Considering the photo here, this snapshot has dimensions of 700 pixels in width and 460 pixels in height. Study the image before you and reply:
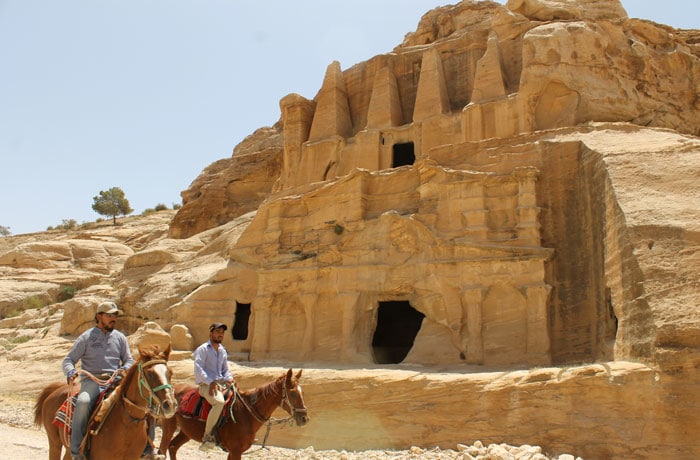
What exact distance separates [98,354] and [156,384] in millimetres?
1455

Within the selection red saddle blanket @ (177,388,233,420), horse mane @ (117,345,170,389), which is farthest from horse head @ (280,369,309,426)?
horse mane @ (117,345,170,389)

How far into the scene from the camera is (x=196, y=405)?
9.09 metres

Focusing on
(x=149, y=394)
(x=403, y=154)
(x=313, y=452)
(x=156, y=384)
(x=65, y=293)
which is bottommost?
(x=313, y=452)

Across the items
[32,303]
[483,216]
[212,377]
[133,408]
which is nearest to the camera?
[133,408]

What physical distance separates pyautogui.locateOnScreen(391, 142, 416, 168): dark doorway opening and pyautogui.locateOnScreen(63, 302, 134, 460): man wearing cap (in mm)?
18734

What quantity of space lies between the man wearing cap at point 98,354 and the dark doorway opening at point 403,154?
738 inches

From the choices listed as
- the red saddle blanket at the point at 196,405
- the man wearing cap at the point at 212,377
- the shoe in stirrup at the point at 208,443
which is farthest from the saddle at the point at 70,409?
the red saddle blanket at the point at 196,405

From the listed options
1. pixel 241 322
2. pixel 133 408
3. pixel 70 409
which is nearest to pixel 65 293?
pixel 241 322

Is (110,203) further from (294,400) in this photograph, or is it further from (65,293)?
(294,400)

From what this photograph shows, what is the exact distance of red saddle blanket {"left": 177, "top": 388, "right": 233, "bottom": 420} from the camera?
891 cm

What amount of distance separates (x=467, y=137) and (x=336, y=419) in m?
12.6

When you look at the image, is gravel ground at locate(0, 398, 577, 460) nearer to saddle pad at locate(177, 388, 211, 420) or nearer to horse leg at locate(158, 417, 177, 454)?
horse leg at locate(158, 417, 177, 454)

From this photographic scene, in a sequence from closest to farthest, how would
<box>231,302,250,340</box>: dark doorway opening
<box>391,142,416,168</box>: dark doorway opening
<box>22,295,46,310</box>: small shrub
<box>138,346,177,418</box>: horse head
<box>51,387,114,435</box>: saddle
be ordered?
1. <box>138,346,177,418</box>: horse head
2. <box>51,387,114,435</box>: saddle
3. <box>231,302,250,340</box>: dark doorway opening
4. <box>391,142,416,168</box>: dark doorway opening
5. <box>22,295,46,310</box>: small shrub

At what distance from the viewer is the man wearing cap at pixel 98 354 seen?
7.35 metres
